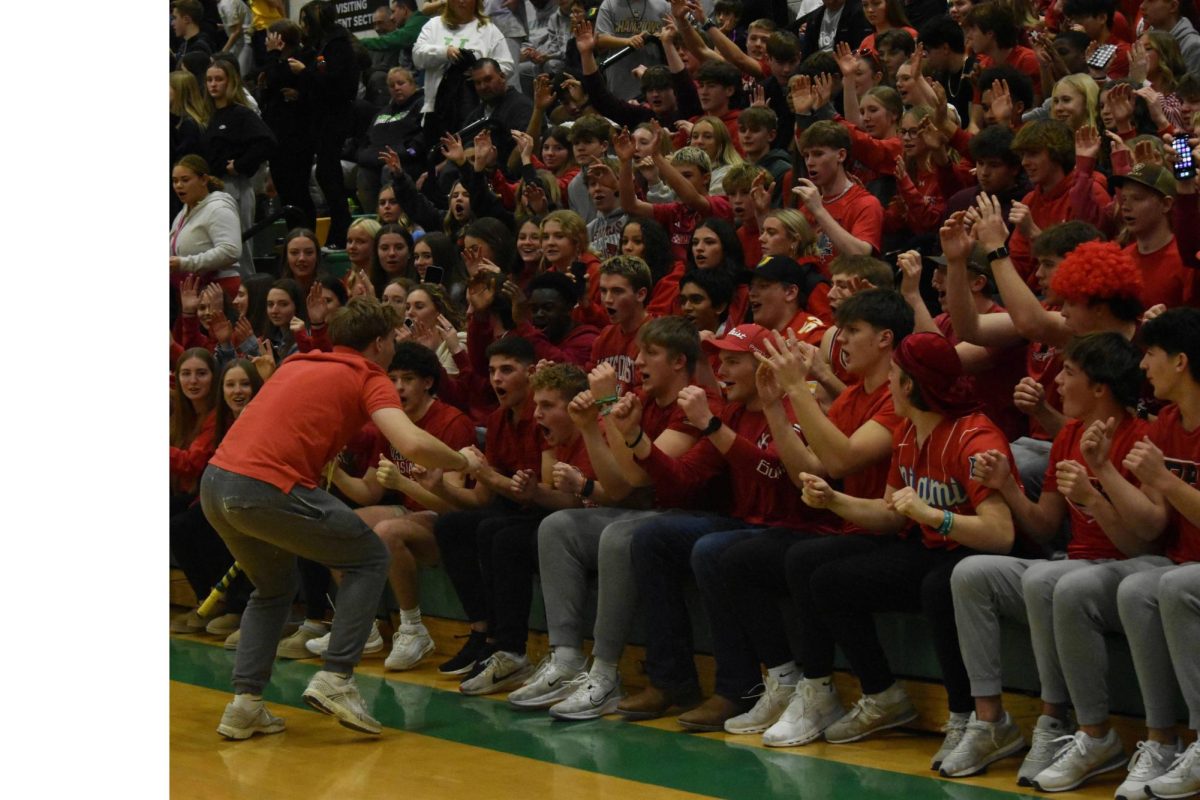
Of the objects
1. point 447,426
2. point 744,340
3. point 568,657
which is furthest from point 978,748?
point 447,426

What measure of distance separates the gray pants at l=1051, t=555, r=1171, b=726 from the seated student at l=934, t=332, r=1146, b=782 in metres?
0.08

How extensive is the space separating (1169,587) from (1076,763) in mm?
645

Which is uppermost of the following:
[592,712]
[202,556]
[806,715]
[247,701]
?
[806,715]

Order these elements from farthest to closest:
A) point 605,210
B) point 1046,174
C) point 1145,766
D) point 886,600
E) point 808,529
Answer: point 605,210
point 1046,174
point 808,529
point 886,600
point 1145,766

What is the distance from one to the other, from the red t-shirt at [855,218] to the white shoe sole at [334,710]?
3.02 metres

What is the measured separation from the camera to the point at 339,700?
561 centimetres

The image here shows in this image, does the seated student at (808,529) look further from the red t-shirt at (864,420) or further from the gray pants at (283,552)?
the gray pants at (283,552)

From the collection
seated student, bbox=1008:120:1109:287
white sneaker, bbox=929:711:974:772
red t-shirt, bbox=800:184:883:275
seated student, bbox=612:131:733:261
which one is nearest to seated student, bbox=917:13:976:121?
seated student, bbox=612:131:733:261

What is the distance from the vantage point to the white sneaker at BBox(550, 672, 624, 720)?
595 centimetres

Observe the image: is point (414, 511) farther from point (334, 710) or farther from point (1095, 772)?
point (1095, 772)

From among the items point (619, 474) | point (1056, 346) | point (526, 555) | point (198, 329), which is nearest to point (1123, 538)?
point (1056, 346)

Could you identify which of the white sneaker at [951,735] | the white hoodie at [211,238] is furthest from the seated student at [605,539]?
the white hoodie at [211,238]

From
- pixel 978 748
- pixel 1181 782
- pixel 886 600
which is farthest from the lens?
pixel 886 600

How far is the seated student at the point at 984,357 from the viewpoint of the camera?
19.2ft
